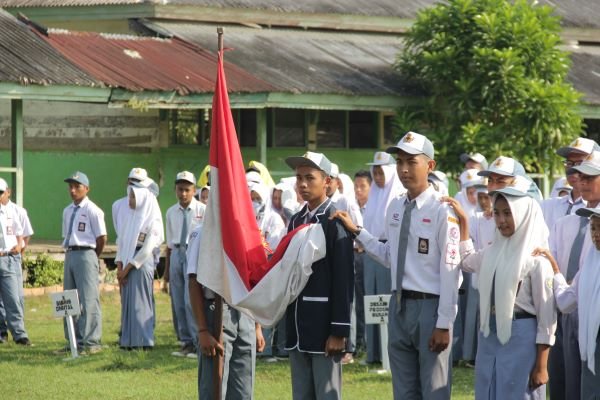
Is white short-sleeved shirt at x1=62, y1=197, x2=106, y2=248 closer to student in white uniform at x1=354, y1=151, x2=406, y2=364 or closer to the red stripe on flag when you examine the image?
student in white uniform at x1=354, y1=151, x2=406, y2=364

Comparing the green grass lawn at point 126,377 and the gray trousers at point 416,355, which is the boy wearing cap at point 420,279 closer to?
the gray trousers at point 416,355

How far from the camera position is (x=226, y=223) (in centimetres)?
→ 875

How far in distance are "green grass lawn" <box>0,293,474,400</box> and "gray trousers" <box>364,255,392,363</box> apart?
9.9 inches

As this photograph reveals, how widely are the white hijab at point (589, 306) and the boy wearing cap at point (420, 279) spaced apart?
788mm

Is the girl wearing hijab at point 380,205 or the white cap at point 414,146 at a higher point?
the white cap at point 414,146

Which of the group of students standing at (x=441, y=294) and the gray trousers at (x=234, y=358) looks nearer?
the group of students standing at (x=441, y=294)

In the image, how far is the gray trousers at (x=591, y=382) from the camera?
7891 millimetres

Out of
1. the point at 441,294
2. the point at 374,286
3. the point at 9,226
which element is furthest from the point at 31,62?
the point at 441,294

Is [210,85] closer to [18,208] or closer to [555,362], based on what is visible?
[18,208]

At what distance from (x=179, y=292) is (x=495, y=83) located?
9.03 metres

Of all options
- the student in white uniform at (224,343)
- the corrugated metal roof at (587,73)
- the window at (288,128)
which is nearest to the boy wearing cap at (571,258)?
the student in white uniform at (224,343)

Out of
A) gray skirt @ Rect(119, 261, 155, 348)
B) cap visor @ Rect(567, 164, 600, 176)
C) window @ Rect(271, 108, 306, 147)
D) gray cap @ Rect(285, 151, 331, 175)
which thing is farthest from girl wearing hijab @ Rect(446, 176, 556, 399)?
window @ Rect(271, 108, 306, 147)

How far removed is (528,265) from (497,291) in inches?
9.7

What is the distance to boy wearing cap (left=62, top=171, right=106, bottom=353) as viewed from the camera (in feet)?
48.6
